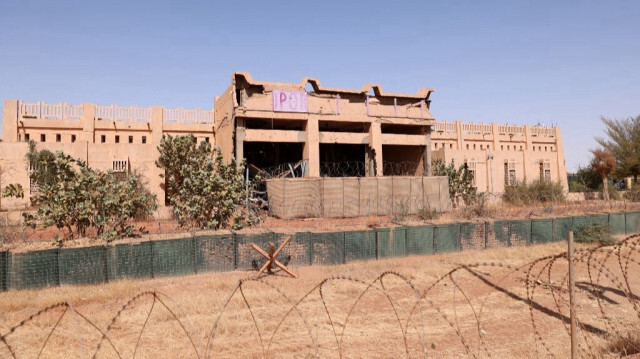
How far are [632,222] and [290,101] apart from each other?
2424 centimetres

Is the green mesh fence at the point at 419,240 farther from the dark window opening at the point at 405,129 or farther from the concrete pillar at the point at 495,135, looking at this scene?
the concrete pillar at the point at 495,135

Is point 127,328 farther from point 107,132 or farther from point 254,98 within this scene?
point 107,132

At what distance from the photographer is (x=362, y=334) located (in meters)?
9.08

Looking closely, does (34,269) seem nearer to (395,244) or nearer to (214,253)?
(214,253)

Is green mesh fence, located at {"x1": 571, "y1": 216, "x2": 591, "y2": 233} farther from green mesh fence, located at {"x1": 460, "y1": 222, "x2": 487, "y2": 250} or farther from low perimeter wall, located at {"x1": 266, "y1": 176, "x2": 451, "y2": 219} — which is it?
low perimeter wall, located at {"x1": 266, "y1": 176, "x2": 451, "y2": 219}

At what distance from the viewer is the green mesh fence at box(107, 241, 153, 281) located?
509 inches

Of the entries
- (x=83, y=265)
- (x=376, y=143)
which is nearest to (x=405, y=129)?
(x=376, y=143)

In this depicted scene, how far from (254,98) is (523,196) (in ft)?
81.5

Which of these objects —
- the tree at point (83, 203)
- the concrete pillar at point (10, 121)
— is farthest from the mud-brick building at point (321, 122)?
the concrete pillar at point (10, 121)

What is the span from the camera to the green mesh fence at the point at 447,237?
17375 mm

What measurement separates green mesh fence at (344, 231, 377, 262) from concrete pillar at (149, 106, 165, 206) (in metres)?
16.8

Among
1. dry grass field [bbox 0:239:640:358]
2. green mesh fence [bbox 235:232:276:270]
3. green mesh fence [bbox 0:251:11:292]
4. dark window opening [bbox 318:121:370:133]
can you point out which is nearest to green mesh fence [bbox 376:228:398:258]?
dry grass field [bbox 0:239:640:358]

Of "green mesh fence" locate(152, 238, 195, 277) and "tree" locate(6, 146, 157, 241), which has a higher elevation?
"tree" locate(6, 146, 157, 241)

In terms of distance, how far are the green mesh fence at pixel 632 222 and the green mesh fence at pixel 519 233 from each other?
8.06 metres
